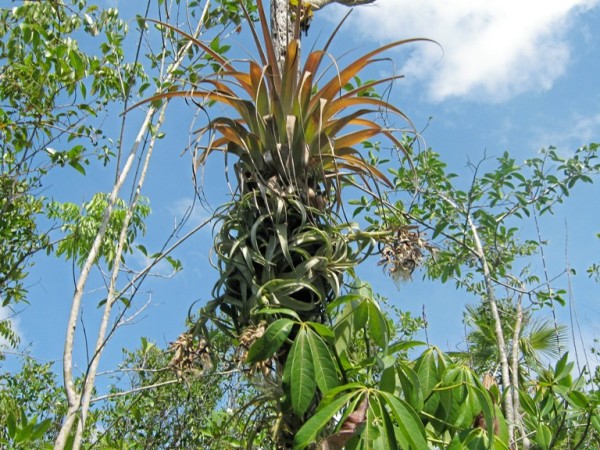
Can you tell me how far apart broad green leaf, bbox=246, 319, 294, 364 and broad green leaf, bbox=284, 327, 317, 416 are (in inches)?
1.9

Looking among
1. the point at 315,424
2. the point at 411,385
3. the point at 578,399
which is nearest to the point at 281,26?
the point at 411,385

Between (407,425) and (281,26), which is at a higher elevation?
(281,26)

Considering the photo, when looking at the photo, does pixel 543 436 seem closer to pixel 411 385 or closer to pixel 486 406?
pixel 486 406

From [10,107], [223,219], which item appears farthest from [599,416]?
[10,107]

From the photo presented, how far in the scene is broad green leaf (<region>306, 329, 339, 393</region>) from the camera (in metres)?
1.71

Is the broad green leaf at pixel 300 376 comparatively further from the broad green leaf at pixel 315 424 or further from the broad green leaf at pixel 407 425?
the broad green leaf at pixel 407 425

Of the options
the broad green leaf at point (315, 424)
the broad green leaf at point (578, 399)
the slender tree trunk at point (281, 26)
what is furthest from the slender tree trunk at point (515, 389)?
the slender tree trunk at point (281, 26)

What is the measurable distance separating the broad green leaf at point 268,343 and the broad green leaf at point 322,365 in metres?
0.09

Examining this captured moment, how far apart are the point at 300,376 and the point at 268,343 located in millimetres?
118

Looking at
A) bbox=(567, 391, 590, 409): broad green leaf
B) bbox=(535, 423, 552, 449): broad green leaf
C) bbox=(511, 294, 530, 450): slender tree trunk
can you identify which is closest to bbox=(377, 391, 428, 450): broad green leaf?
bbox=(535, 423, 552, 449): broad green leaf

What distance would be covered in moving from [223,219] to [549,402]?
1.54 m

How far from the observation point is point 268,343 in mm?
1707

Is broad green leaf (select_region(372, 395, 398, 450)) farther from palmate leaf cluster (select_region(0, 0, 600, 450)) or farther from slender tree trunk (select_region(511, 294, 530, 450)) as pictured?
slender tree trunk (select_region(511, 294, 530, 450))

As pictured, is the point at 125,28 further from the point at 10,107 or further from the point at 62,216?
the point at 62,216
